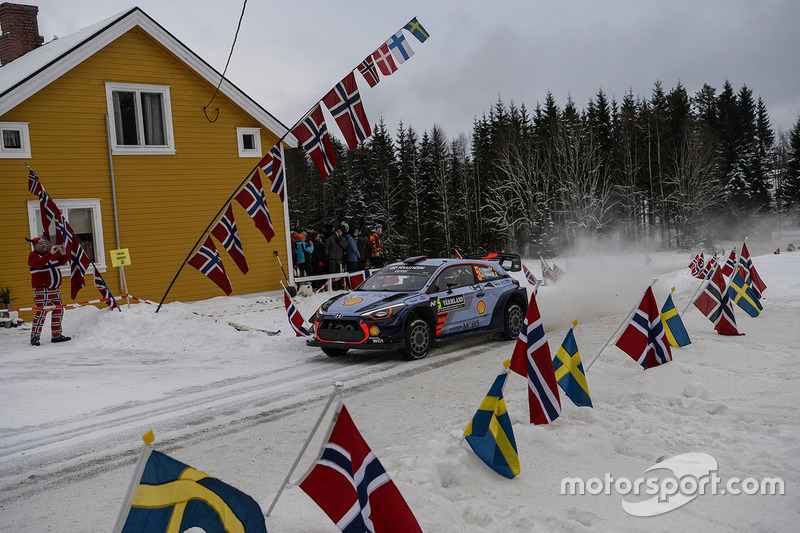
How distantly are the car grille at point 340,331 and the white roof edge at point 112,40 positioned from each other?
519 cm

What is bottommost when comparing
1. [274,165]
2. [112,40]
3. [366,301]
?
[366,301]

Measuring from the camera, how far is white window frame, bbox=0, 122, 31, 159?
16500 millimetres

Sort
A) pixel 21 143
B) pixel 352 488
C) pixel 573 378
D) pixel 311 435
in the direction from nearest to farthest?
pixel 352 488, pixel 311 435, pixel 573 378, pixel 21 143

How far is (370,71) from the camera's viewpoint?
44.0ft

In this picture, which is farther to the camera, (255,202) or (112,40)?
(112,40)

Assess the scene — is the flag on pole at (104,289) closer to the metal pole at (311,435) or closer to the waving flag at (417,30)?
the waving flag at (417,30)

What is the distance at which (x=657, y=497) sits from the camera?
17.8 ft

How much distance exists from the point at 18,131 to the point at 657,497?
680 inches

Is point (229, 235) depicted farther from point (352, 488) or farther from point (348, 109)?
point (352, 488)

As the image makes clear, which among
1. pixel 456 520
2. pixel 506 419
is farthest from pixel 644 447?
pixel 456 520

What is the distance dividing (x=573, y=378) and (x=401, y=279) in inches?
209

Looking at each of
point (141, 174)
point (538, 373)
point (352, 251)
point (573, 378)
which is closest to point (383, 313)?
point (573, 378)

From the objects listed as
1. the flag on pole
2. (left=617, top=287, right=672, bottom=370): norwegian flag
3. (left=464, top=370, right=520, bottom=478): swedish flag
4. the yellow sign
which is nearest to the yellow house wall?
the yellow sign

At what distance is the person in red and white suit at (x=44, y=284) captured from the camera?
1246cm
